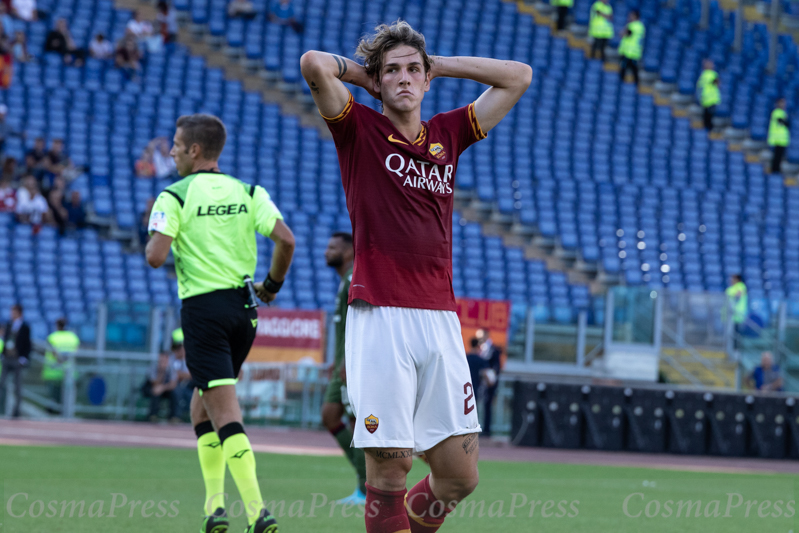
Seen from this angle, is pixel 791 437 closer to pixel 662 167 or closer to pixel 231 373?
pixel 662 167

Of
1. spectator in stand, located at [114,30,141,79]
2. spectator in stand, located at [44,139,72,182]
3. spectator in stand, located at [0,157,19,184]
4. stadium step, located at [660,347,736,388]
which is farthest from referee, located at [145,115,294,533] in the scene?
spectator in stand, located at [114,30,141,79]

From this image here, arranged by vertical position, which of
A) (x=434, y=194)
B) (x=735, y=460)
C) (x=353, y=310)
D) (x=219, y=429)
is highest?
(x=434, y=194)

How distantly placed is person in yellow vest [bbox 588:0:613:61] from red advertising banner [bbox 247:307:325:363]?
14.9m

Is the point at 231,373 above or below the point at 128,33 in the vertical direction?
below

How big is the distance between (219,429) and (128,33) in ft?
66.9

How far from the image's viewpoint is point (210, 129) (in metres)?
5.98

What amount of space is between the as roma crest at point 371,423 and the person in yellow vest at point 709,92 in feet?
87.3

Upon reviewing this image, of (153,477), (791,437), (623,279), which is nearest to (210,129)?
(153,477)

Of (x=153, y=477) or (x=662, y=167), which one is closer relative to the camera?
(x=153, y=477)

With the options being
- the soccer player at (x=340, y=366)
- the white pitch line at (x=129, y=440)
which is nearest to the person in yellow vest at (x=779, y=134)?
the white pitch line at (x=129, y=440)

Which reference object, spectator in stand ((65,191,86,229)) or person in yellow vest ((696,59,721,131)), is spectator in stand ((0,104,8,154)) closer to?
spectator in stand ((65,191,86,229))

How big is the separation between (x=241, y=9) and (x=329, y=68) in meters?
23.8

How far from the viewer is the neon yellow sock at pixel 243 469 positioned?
5531mm

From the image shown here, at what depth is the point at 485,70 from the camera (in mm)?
4551
